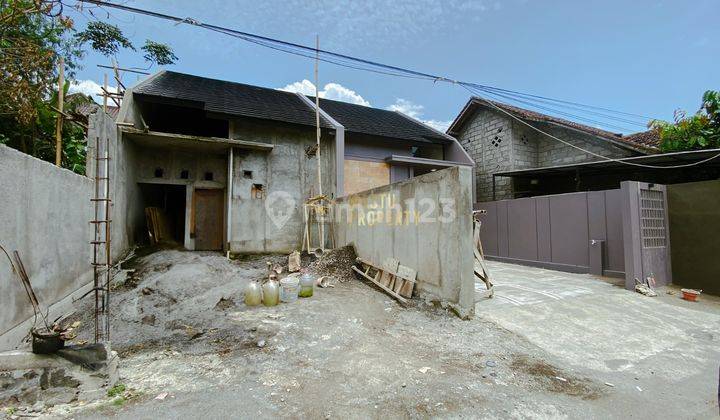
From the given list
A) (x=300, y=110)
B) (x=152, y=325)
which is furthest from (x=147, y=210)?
(x=152, y=325)

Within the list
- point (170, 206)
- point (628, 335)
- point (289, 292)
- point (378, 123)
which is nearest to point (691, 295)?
point (628, 335)

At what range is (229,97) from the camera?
11047mm

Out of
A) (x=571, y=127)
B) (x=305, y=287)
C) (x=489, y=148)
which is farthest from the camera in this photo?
(x=489, y=148)

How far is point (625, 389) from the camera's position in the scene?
122 inches

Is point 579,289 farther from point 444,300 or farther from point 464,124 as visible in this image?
point 464,124

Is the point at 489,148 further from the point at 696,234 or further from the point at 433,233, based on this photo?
the point at 433,233

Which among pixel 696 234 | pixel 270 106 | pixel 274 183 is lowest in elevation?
pixel 696 234

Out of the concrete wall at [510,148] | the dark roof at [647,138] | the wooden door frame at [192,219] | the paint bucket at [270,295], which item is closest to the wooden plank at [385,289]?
the paint bucket at [270,295]

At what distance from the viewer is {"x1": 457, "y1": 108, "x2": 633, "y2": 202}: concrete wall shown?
1220cm

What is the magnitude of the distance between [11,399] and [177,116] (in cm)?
1051

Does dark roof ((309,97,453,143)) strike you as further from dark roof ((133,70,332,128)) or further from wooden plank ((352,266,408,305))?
wooden plank ((352,266,408,305))

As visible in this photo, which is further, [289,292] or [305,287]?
[305,287]

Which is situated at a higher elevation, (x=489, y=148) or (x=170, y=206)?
(x=489, y=148)

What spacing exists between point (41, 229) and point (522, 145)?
14.3 m
